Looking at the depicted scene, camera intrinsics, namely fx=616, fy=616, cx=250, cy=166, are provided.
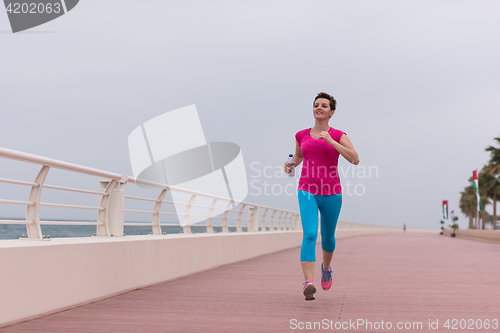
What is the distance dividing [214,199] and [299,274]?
8.91 ft

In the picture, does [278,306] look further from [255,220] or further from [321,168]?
[255,220]

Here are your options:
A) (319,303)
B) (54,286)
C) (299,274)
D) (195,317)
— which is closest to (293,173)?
(319,303)

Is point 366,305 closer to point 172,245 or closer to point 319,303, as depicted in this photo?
point 319,303

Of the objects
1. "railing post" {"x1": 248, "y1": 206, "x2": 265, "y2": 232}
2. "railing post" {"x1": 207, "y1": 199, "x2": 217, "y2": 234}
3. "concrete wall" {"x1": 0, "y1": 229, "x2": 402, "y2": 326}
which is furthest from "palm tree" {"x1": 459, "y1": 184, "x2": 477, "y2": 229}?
"concrete wall" {"x1": 0, "y1": 229, "x2": 402, "y2": 326}

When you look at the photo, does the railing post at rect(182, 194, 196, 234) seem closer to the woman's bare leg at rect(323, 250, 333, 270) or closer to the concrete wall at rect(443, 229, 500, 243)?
the woman's bare leg at rect(323, 250, 333, 270)

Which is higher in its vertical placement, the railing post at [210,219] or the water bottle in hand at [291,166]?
the water bottle in hand at [291,166]

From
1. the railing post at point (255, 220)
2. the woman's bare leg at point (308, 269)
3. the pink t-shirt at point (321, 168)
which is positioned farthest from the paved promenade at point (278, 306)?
the railing post at point (255, 220)

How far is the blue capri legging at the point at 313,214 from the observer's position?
20.6 ft

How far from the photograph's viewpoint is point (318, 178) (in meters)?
6.31

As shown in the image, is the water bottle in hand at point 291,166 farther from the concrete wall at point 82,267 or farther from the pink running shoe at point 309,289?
the concrete wall at point 82,267

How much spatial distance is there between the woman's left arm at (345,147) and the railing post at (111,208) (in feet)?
9.20

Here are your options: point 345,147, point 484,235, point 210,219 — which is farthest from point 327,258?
point 484,235

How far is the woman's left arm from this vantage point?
20.0ft

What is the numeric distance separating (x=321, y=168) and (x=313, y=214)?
0.48 metres
